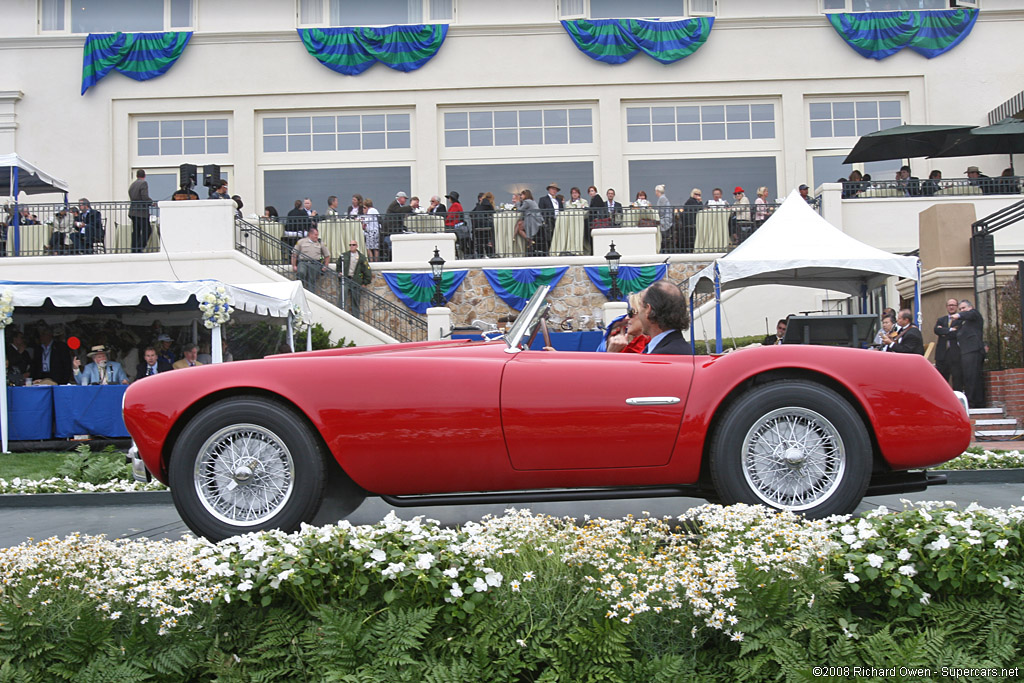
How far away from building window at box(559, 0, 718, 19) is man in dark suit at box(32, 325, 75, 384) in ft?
57.4

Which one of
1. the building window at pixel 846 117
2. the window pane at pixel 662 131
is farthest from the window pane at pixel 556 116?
the building window at pixel 846 117

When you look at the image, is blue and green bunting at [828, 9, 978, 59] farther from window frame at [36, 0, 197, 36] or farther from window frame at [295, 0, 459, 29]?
window frame at [36, 0, 197, 36]

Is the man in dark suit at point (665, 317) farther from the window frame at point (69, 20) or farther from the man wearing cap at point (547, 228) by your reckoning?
the window frame at point (69, 20)

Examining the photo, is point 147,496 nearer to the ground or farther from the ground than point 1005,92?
nearer to the ground

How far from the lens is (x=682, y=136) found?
2627cm

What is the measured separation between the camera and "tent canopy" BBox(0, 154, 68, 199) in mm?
20406

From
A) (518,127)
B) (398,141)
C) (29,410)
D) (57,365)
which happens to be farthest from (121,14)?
(29,410)

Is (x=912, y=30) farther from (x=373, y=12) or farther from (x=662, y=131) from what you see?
(x=373, y=12)

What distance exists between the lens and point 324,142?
2620 cm

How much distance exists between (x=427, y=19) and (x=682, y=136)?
27.4 feet

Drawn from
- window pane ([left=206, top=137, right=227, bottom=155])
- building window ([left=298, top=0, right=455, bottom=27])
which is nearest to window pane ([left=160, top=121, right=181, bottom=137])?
window pane ([left=206, top=137, right=227, bottom=155])

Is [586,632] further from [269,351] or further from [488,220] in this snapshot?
[488,220]

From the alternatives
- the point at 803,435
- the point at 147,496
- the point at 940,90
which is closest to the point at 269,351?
the point at 147,496

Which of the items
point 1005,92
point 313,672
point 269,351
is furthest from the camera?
point 1005,92
